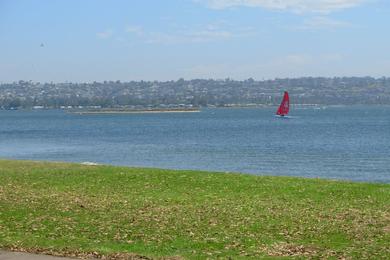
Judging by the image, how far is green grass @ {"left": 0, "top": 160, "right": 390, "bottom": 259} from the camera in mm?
11523

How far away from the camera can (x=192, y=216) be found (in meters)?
14.6

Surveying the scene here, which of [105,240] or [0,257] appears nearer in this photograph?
[0,257]

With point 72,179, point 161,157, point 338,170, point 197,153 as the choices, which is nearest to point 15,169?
point 72,179

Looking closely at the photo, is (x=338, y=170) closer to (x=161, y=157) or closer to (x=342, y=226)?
(x=161, y=157)

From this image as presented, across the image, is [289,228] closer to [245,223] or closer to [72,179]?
[245,223]

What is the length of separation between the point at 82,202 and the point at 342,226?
6.47m

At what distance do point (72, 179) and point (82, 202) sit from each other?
4847 mm

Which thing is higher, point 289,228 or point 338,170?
point 289,228

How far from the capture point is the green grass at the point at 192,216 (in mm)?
11523

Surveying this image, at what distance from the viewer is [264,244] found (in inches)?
463

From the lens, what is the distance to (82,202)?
16.6 meters

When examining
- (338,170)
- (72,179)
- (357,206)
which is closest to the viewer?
(357,206)

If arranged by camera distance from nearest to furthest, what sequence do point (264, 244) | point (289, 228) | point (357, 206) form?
point (264, 244), point (289, 228), point (357, 206)

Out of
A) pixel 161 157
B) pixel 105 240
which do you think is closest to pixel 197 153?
pixel 161 157
